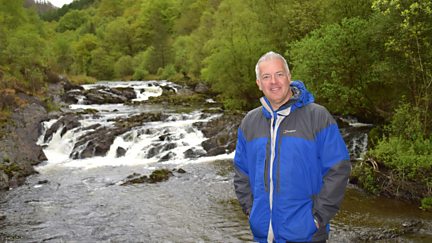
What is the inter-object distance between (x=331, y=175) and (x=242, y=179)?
2.85 ft

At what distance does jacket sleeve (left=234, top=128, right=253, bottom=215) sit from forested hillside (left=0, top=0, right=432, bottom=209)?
356 inches

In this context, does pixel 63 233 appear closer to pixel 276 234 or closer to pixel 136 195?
pixel 136 195

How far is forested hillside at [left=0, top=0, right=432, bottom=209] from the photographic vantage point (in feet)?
42.5

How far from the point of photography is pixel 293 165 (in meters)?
3.26

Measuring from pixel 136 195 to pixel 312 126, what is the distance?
1105 cm

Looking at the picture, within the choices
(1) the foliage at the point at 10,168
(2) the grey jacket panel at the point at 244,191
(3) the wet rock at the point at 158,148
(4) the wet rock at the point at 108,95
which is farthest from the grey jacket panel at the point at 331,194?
(4) the wet rock at the point at 108,95

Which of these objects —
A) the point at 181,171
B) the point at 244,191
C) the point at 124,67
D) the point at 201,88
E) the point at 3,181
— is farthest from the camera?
the point at 124,67

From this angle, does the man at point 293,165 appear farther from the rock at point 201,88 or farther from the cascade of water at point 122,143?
the rock at point 201,88

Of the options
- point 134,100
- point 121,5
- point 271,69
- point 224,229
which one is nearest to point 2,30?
point 134,100

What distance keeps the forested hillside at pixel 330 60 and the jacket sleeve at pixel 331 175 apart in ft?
29.9

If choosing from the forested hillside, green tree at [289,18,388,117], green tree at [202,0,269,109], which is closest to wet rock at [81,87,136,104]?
the forested hillside

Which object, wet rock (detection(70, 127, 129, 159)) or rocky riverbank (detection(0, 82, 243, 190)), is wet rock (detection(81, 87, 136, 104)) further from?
wet rock (detection(70, 127, 129, 159))

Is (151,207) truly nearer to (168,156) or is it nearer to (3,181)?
(3,181)

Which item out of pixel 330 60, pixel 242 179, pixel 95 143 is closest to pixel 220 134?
pixel 95 143
